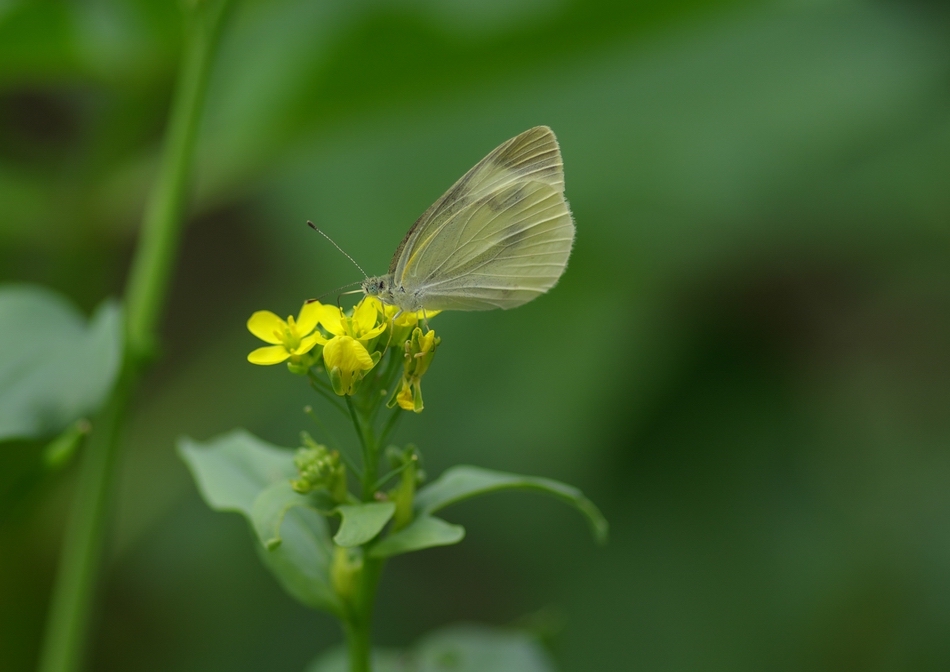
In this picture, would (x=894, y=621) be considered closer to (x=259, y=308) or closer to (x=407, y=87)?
(x=407, y=87)

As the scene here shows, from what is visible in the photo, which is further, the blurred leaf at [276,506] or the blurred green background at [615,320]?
the blurred green background at [615,320]

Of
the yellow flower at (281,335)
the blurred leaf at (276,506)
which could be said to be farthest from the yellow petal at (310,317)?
the blurred leaf at (276,506)

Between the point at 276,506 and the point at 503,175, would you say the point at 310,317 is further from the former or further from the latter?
the point at 503,175

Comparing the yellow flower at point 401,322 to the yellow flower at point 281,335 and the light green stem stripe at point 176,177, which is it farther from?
the light green stem stripe at point 176,177

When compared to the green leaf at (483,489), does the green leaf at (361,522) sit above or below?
below

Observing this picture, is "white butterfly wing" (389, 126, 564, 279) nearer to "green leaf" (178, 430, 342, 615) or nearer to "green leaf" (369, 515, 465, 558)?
"green leaf" (178, 430, 342, 615)

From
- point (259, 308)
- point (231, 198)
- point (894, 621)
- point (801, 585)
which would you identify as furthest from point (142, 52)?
point (894, 621)

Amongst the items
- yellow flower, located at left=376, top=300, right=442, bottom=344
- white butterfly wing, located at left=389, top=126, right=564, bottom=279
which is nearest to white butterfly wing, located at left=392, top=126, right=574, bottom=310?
white butterfly wing, located at left=389, top=126, right=564, bottom=279
